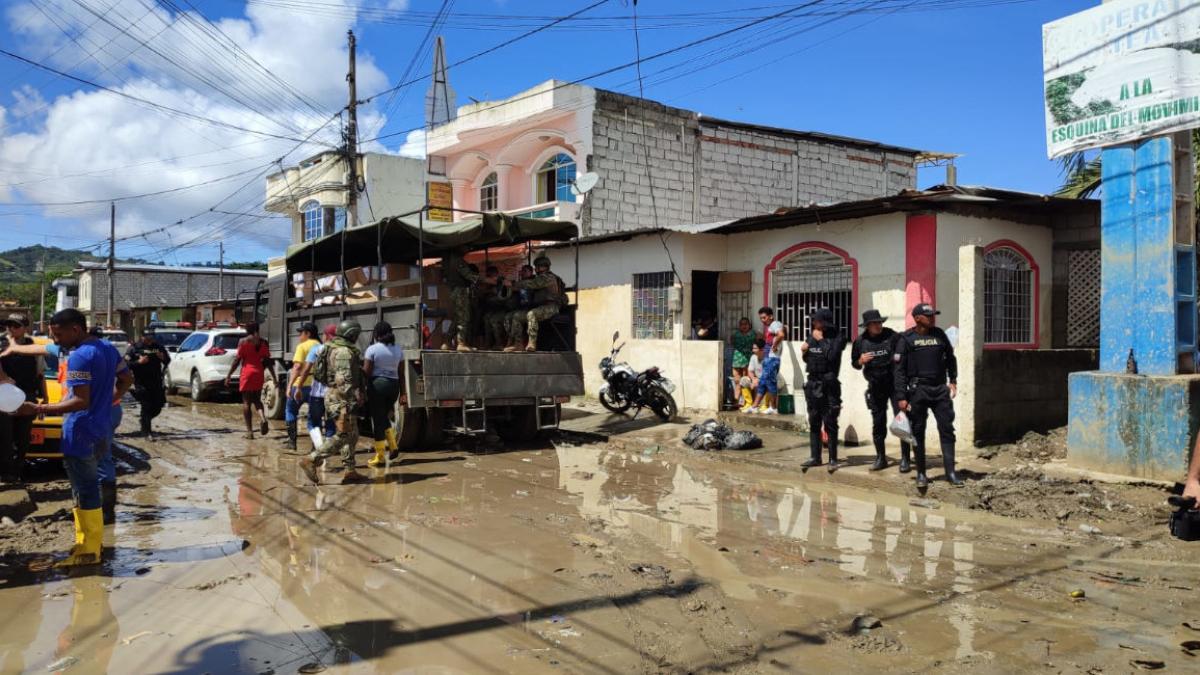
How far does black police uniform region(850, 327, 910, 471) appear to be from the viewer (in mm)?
8930

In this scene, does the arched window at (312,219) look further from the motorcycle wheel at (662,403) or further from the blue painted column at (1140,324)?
the blue painted column at (1140,324)

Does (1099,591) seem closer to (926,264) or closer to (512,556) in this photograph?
(512,556)

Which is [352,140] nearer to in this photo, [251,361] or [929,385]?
[251,361]

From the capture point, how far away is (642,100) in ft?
65.8

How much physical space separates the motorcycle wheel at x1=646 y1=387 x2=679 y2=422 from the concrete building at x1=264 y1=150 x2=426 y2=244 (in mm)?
19199

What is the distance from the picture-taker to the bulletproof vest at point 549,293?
11.9 metres

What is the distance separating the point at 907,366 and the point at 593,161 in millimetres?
12258

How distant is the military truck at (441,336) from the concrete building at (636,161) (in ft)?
23.7

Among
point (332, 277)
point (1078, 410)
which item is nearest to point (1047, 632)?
point (1078, 410)

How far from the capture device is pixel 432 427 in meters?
11.2

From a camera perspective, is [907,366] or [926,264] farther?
[926,264]

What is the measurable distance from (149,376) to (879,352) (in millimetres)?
9524

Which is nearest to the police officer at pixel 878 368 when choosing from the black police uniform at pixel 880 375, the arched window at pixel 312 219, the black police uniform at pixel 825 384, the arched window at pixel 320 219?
the black police uniform at pixel 880 375

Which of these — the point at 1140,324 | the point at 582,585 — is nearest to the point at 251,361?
the point at 582,585
